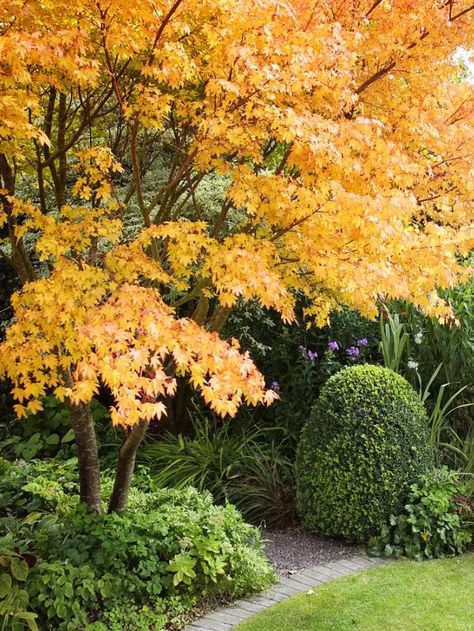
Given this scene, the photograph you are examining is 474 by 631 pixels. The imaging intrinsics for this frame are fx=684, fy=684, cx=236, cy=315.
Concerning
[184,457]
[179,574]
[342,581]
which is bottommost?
[342,581]

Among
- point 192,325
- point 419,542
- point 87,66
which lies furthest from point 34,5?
point 419,542

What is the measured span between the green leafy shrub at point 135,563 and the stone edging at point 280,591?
0.08 meters

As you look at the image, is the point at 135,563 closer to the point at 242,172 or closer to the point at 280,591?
the point at 280,591

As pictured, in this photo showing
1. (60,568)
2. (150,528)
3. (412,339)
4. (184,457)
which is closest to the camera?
(60,568)

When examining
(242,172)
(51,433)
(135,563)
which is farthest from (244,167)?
(51,433)

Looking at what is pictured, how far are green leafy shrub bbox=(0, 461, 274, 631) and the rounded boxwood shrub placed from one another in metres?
0.71

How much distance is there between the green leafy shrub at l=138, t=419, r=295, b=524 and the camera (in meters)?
5.81

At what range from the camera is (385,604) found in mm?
4180

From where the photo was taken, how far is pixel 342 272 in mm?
3623

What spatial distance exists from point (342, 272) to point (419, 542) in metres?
2.45

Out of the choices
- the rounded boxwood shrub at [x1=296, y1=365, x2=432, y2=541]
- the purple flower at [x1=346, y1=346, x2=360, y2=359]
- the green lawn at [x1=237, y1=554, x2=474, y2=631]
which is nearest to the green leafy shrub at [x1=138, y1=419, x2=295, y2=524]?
the rounded boxwood shrub at [x1=296, y1=365, x2=432, y2=541]

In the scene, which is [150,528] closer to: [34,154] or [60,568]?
[60,568]

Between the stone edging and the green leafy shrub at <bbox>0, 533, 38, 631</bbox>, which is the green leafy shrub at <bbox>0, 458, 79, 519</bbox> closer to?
the green leafy shrub at <bbox>0, 533, 38, 631</bbox>

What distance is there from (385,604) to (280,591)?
665 millimetres
